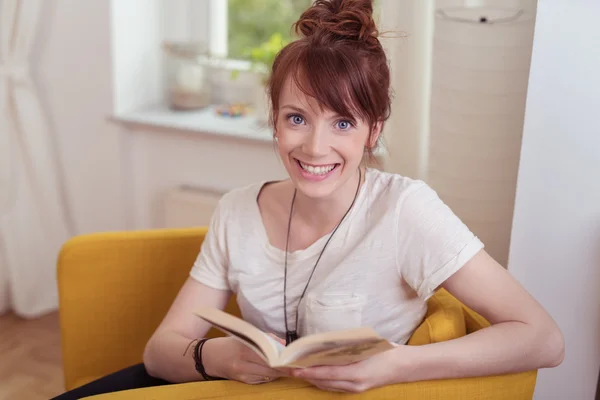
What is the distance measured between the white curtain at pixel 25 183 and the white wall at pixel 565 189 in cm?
180

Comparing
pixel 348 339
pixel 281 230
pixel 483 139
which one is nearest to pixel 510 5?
pixel 483 139

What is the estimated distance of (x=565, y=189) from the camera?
1.47 metres

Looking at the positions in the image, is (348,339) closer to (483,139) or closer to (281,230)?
(281,230)

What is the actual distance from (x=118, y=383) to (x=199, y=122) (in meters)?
1.22

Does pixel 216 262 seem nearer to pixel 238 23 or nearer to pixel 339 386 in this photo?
pixel 339 386

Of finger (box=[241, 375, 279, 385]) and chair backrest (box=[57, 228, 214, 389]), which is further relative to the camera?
chair backrest (box=[57, 228, 214, 389])

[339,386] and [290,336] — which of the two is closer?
[339,386]

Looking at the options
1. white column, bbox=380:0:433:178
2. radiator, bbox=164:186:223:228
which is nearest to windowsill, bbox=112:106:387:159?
radiator, bbox=164:186:223:228

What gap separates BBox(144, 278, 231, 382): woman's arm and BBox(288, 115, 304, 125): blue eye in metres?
0.42

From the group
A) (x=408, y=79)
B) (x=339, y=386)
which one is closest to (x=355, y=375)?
(x=339, y=386)

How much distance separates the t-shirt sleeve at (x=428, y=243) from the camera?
1.34 meters

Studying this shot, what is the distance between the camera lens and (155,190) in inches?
110

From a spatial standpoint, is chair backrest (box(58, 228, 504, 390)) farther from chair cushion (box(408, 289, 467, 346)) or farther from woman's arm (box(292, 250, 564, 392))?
woman's arm (box(292, 250, 564, 392))

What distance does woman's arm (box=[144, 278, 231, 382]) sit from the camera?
1458mm
